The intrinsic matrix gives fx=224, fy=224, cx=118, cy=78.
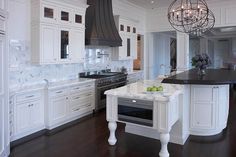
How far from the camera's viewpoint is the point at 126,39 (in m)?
7.38

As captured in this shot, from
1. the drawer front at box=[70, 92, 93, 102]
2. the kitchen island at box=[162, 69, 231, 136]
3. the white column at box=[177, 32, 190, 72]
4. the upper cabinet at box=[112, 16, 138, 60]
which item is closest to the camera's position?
the kitchen island at box=[162, 69, 231, 136]

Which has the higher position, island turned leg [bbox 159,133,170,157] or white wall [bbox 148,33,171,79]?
white wall [bbox 148,33,171,79]

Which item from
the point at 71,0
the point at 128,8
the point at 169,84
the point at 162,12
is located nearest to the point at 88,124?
the point at 169,84

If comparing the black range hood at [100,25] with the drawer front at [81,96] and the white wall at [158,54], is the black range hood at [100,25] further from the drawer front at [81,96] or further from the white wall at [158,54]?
the white wall at [158,54]

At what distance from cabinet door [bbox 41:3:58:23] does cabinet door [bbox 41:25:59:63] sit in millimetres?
134

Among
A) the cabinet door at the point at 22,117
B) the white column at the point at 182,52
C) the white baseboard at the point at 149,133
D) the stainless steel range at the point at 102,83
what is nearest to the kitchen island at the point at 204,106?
the white baseboard at the point at 149,133

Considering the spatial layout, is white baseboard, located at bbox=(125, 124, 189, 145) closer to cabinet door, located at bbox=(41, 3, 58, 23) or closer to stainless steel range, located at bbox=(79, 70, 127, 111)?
stainless steel range, located at bbox=(79, 70, 127, 111)

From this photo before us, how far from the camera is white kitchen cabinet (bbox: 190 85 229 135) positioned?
12.9 ft

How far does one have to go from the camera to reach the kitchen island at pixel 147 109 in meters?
3.10

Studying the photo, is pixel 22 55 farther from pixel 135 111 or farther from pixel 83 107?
pixel 135 111

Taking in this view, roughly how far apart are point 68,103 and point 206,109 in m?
2.73

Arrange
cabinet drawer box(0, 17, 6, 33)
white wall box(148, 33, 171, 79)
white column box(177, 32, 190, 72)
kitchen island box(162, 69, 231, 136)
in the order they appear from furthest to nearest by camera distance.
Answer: white wall box(148, 33, 171, 79), white column box(177, 32, 190, 72), kitchen island box(162, 69, 231, 136), cabinet drawer box(0, 17, 6, 33)

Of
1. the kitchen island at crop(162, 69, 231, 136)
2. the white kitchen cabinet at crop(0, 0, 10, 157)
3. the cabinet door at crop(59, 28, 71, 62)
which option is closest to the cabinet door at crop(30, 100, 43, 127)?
the white kitchen cabinet at crop(0, 0, 10, 157)

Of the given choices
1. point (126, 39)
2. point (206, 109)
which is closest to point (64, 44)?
point (126, 39)
